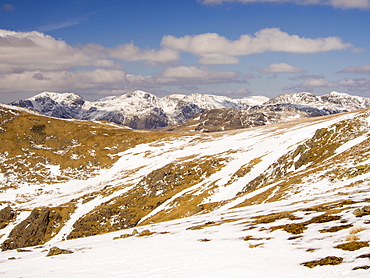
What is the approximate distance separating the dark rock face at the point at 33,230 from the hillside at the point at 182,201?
292 millimetres

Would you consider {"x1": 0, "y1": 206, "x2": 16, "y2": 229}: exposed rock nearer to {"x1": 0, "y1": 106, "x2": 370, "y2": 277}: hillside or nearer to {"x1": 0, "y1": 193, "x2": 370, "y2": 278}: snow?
{"x1": 0, "y1": 106, "x2": 370, "y2": 277}: hillside

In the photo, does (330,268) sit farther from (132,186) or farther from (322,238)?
(132,186)

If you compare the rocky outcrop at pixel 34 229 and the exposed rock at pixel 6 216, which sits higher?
the exposed rock at pixel 6 216

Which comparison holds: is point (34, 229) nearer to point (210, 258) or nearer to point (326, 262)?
point (210, 258)

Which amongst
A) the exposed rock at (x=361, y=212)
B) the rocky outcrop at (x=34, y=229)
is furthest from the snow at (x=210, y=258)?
the rocky outcrop at (x=34, y=229)

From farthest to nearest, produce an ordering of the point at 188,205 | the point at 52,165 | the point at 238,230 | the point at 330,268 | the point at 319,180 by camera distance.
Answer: the point at 52,165 → the point at 188,205 → the point at 319,180 → the point at 238,230 → the point at 330,268

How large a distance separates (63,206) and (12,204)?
2313 centimetres

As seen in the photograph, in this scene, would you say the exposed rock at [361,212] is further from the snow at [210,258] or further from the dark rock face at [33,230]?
the dark rock face at [33,230]

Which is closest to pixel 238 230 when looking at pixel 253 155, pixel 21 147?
pixel 253 155

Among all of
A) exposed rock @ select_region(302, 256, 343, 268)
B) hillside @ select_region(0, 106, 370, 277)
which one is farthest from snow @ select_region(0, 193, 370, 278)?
exposed rock @ select_region(302, 256, 343, 268)

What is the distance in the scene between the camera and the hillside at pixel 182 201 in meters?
14.7

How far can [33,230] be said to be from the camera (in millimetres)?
71500

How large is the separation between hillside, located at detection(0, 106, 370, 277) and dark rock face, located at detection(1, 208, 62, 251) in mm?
292

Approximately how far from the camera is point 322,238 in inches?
603
